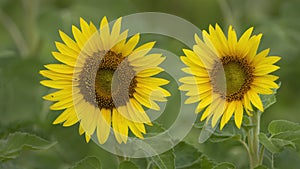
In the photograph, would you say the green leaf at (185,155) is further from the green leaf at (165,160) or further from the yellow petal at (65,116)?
the yellow petal at (65,116)

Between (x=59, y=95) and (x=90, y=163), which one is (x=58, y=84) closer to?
(x=59, y=95)

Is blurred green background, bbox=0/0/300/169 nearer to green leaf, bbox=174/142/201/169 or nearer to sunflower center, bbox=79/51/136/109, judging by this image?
green leaf, bbox=174/142/201/169

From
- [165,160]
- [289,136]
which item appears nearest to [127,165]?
[165,160]

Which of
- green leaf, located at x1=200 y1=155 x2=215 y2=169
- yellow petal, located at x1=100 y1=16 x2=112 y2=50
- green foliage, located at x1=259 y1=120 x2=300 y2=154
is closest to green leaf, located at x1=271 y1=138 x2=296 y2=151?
green foliage, located at x1=259 y1=120 x2=300 y2=154

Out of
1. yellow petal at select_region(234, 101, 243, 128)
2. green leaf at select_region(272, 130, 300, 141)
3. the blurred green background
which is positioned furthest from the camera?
the blurred green background

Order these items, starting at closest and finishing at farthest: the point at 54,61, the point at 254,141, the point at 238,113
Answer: the point at 238,113 → the point at 254,141 → the point at 54,61

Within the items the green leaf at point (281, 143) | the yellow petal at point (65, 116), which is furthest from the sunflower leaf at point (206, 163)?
the yellow petal at point (65, 116)

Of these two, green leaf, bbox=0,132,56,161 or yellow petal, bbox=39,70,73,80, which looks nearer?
yellow petal, bbox=39,70,73,80
